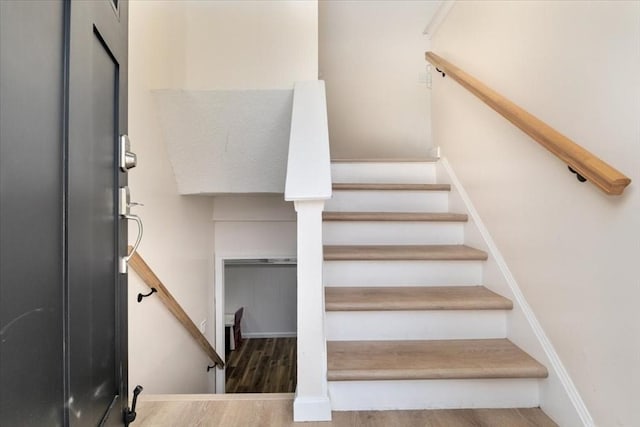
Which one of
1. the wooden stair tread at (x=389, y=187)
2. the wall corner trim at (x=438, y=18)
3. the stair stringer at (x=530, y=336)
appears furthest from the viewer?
the wall corner trim at (x=438, y=18)

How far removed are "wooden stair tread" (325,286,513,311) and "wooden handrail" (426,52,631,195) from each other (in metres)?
0.70

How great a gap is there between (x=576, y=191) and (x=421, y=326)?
804mm

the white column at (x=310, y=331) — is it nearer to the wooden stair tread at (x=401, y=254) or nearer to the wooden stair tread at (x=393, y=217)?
the wooden stair tread at (x=401, y=254)

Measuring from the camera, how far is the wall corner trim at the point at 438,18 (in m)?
2.62

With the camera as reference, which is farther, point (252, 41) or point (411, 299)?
point (252, 41)

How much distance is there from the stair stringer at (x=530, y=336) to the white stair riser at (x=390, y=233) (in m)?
0.10

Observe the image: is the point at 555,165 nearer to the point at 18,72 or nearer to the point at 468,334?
the point at 468,334

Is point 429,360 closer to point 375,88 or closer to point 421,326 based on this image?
point 421,326

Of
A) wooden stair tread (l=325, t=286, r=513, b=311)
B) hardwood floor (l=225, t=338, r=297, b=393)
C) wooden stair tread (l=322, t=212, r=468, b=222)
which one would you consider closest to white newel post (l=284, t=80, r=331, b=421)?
wooden stair tread (l=325, t=286, r=513, b=311)

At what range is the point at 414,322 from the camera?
1598 mm

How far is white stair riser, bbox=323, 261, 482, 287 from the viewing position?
1814mm

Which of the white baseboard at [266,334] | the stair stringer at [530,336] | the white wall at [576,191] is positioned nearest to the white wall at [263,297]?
the white baseboard at [266,334]

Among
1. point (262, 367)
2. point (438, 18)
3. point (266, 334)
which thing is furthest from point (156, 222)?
point (266, 334)

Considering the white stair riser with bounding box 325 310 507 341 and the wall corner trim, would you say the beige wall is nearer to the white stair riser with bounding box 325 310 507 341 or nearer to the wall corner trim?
the white stair riser with bounding box 325 310 507 341
